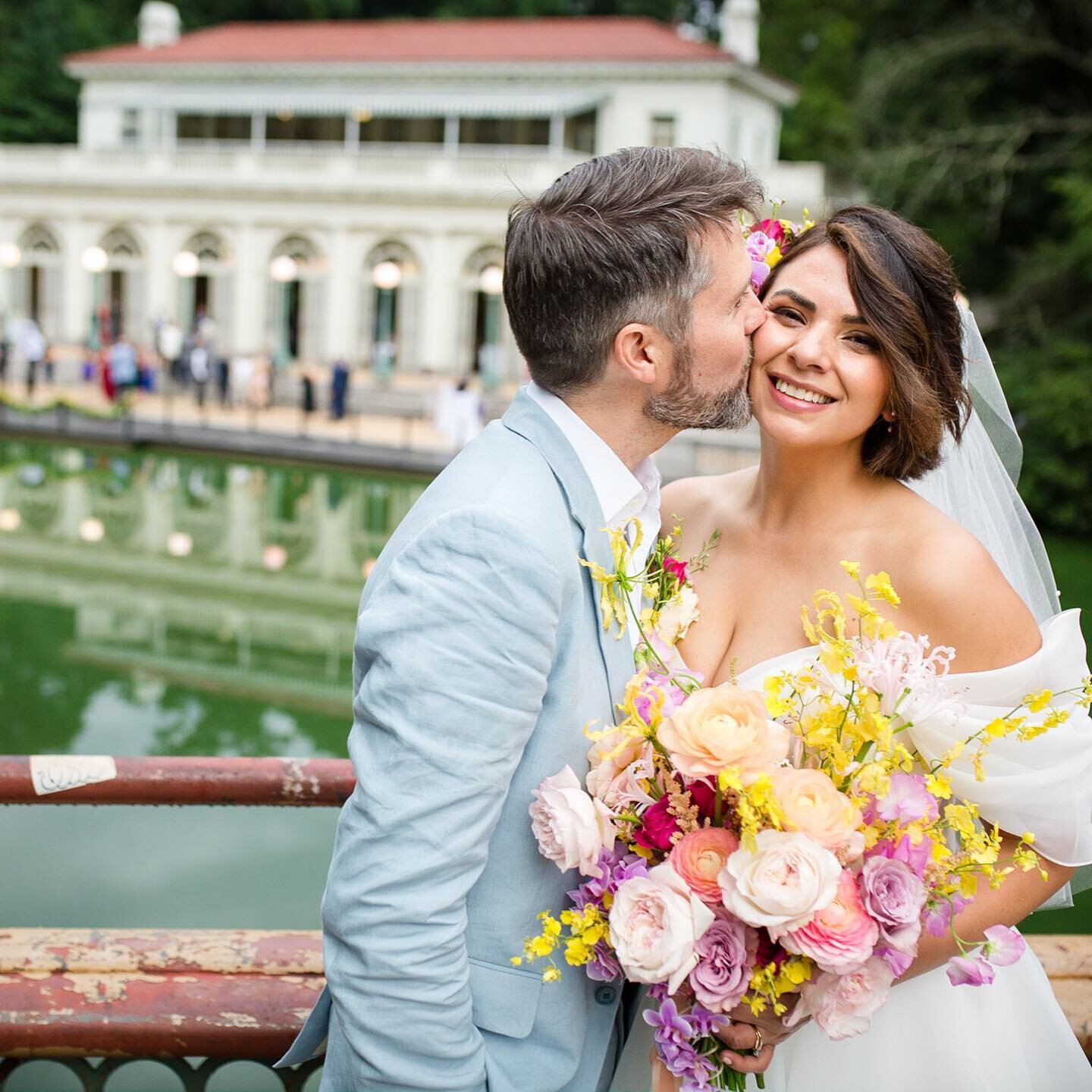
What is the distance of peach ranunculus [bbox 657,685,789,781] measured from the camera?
5.42ft

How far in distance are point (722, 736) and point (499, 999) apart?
57cm

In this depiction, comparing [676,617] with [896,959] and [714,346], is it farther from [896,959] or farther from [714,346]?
[896,959]

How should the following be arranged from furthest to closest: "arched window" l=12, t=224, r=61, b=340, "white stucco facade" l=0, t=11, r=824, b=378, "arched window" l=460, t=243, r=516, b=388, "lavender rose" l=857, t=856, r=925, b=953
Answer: "arched window" l=12, t=224, r=61, b=340 → "white stucco facade" l=0, t=11, r=824, b=378 → "arched window" l=460, t=243, r=516, b=388 → "lavender rose" l=857, t=856, r=925, b=953

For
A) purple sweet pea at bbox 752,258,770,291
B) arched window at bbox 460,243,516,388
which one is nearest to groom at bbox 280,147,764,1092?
purple sweet pea at bbox 752,258,770,291

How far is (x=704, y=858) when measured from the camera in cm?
172

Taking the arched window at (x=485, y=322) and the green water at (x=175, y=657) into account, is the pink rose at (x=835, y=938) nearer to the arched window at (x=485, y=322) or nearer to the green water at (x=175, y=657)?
the green water at (x=175, y=657)

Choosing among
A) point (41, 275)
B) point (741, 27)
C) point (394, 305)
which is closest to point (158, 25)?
point (41, 275)

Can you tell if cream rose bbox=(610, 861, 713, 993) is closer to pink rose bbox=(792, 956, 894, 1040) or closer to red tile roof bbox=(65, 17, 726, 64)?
pink rose bbox=(792, 956, 894, 1040)

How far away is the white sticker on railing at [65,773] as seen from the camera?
2.38 metres

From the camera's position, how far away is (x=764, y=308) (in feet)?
8.04

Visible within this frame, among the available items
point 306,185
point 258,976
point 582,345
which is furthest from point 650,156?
point 306,185

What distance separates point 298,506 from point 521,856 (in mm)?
13346

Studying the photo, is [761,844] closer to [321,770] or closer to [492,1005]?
[492,1005]

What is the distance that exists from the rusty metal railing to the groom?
31 centimetres
